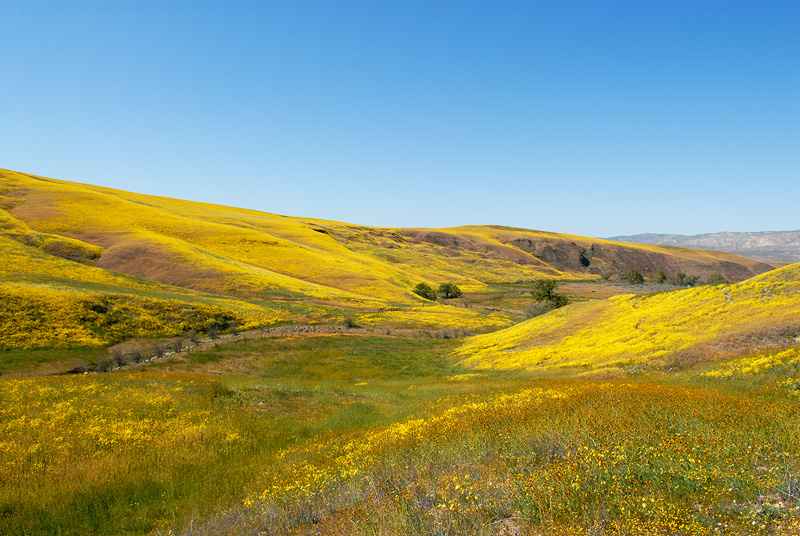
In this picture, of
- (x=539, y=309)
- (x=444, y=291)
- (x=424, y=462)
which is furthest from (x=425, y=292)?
(x=424, y=462)

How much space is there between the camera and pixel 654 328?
2398 centimetres

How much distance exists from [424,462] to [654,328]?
22668mm

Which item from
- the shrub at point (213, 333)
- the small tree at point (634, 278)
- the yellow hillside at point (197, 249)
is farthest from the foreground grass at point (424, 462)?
the small tree at point (634, 278)

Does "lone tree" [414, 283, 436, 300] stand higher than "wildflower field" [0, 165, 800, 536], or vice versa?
"wildflower field" [0, 165, 800, 536]

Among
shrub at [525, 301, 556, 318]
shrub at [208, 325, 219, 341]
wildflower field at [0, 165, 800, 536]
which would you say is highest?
wildflower field at [0, 165, 800, 536]

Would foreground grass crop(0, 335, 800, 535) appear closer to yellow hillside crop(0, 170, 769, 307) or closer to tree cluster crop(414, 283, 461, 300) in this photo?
yellow hillside crop(0, 170, 769, 307)

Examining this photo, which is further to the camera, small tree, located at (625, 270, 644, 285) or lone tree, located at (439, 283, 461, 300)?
small tree, located at (625, 270, 644, 285)

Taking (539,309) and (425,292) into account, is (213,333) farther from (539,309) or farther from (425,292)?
(425,292)

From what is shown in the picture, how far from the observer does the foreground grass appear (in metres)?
4.60

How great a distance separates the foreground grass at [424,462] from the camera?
15.1 ft

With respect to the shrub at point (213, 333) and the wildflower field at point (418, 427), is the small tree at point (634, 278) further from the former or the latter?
the shrub at point (213, 333)

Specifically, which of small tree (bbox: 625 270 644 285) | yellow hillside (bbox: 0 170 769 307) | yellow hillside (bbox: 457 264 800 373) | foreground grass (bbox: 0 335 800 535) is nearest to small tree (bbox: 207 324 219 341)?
yellow hillside (bbox: 0 170 769 307)

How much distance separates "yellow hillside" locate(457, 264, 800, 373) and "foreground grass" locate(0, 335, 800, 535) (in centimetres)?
504

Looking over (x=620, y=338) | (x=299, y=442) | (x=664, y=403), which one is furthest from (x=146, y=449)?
(x=620, y=338)
